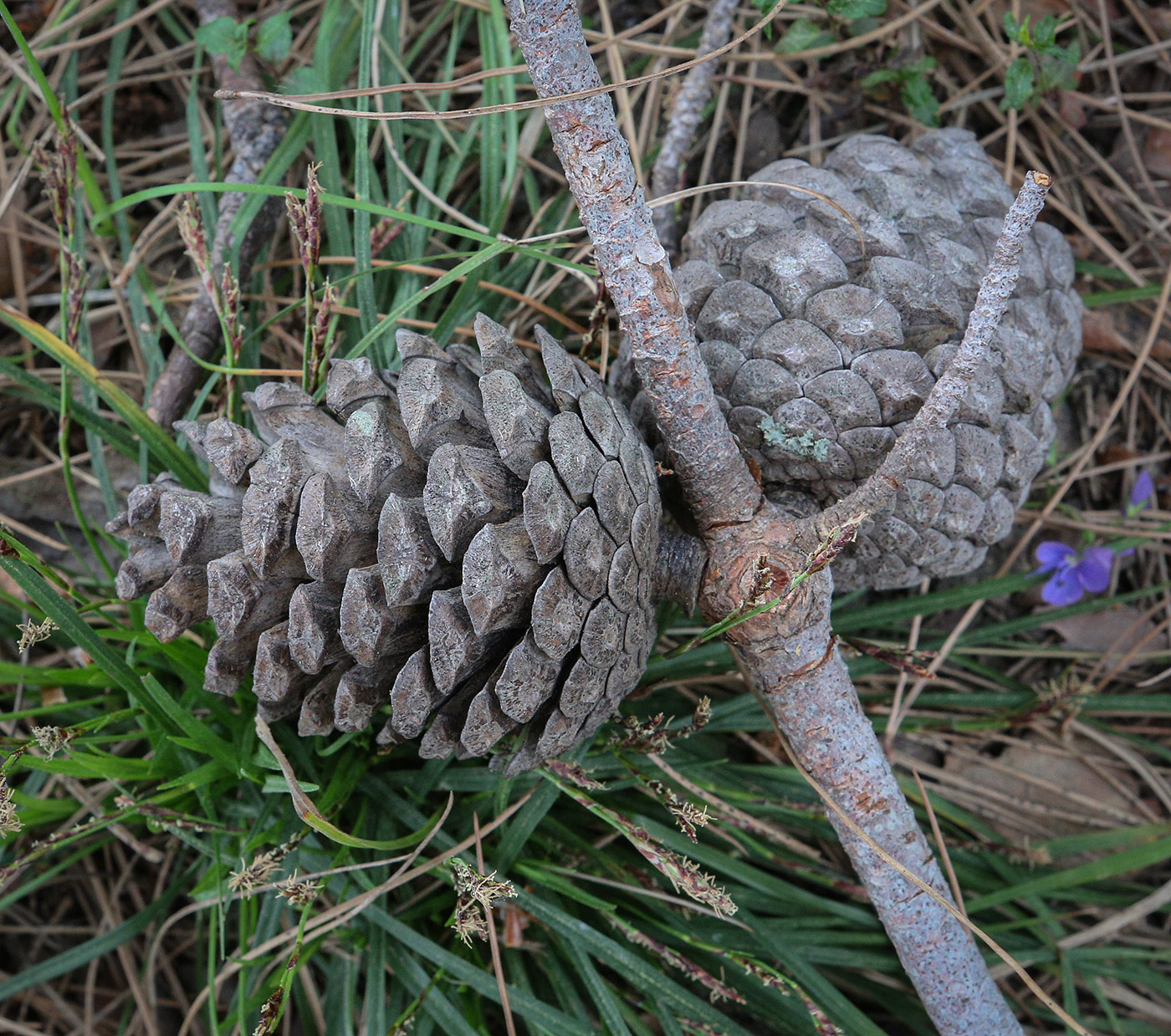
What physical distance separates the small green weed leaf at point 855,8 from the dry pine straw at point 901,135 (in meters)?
0.13

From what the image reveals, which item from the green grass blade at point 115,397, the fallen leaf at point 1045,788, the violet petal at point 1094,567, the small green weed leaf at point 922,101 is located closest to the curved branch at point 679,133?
the small green weed leaf at point 922,101

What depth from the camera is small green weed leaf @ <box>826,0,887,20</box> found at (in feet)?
3.85

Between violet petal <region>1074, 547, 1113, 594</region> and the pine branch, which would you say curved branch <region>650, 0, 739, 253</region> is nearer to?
the pine branch

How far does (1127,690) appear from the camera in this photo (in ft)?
4.66

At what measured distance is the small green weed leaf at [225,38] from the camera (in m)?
1.18

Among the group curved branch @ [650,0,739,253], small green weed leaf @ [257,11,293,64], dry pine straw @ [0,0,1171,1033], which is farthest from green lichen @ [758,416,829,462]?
small green weed leaf @ [257,11,293,64]

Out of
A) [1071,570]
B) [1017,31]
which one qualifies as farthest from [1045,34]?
[1071,570]

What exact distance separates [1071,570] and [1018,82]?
0.73 metres

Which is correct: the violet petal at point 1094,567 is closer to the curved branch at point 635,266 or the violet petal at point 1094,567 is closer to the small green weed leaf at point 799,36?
the curved branch at point 635,266

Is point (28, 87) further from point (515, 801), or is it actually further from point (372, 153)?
point (515, 801)

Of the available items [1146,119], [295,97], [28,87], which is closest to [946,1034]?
[295,97]

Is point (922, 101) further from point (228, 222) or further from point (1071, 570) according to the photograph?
point (228, 222)

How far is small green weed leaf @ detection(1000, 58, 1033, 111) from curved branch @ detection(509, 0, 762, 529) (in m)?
0.79

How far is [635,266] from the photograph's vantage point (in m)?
0.79
